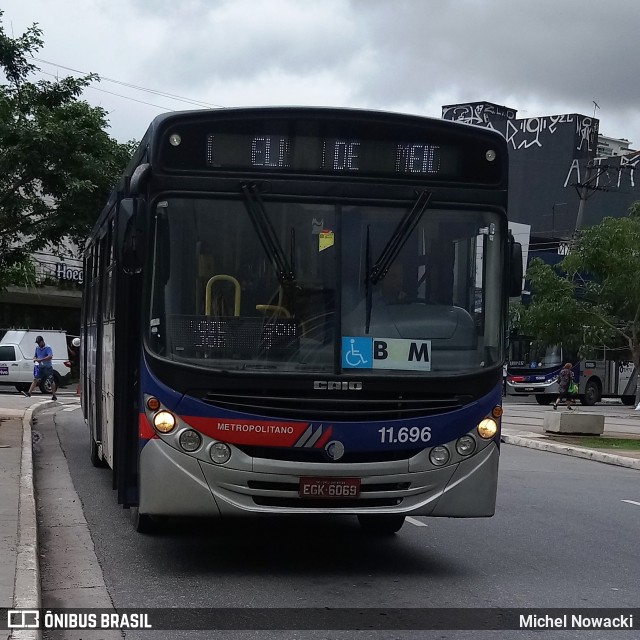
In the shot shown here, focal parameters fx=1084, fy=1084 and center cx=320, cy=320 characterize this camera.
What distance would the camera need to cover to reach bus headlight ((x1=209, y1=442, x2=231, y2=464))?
740 centimetres

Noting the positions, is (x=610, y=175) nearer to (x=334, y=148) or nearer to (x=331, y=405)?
(x=334, y=148)

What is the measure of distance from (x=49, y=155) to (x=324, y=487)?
11.8 metres

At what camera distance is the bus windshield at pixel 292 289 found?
754cm

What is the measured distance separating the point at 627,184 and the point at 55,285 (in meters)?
30.7

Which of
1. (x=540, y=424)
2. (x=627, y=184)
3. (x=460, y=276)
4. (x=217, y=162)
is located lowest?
(x=540, y=424)

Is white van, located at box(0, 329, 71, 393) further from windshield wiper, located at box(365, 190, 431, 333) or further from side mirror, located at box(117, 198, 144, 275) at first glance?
windshield wiper, located at box(365, 190, 431, 333)

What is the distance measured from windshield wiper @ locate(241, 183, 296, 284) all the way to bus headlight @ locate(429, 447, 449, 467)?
157 cm

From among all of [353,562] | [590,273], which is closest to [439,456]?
[353,562]

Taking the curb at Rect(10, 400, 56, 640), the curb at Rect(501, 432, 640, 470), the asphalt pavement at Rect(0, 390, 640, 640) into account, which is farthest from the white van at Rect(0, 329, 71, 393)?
the curb at Rect(10, 400, 56, 640)

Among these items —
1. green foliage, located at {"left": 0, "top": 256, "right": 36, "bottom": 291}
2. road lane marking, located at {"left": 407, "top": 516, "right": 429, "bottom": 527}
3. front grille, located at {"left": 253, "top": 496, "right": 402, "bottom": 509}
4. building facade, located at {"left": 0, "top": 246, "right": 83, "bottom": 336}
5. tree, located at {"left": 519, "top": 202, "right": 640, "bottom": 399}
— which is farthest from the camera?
building facade, located at {"left": 0, "top": 246, "right": 83, "bottom": 336}

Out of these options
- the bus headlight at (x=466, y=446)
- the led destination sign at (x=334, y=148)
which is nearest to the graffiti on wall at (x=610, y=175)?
the led destination sign at (x=334, y=148)

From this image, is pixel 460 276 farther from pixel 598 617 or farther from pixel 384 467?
pixel 598 617

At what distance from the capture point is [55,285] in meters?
46.0

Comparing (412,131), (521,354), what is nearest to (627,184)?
(521,354)
